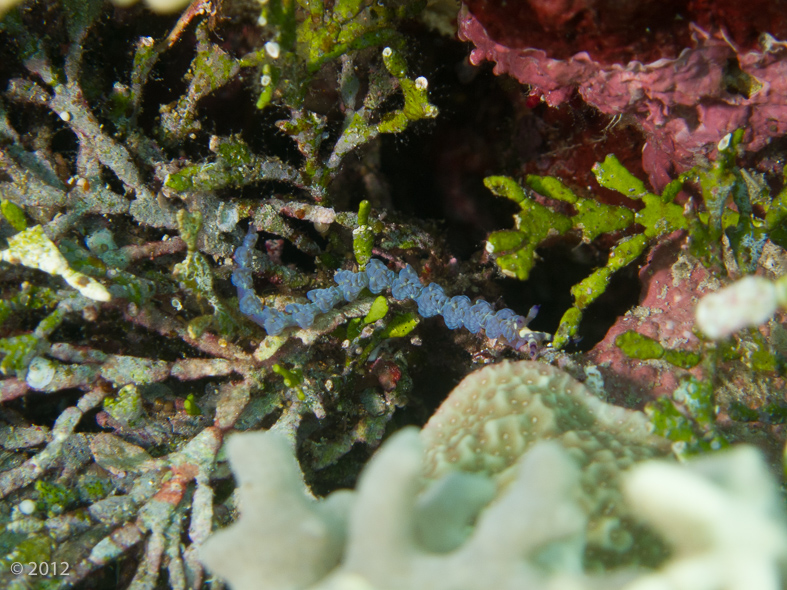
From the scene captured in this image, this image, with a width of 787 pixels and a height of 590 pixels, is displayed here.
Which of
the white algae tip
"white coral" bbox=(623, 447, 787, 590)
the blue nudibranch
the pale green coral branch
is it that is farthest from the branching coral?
the white algae tip

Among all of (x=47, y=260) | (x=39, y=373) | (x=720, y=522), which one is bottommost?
(x=720, y=522)

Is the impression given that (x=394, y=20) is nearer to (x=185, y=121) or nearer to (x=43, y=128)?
(x=185, y=121)

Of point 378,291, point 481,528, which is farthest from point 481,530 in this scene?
point 378,291

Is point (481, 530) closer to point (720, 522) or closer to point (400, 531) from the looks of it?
point (400, 531)

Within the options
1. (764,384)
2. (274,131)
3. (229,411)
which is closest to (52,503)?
(229,411)
